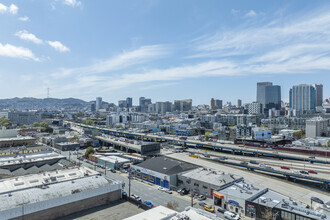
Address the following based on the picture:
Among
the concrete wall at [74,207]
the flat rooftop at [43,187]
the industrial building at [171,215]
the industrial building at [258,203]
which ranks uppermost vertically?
the flat rooftop at [43,187]

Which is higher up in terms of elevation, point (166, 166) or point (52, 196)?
point (52, 196)

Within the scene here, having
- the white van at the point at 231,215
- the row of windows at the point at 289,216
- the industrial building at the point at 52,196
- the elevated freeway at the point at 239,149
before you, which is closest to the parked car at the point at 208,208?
the white van at the point at 231,215

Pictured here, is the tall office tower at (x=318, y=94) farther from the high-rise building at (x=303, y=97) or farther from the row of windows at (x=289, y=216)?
the row of windows at (x=289, y=216)

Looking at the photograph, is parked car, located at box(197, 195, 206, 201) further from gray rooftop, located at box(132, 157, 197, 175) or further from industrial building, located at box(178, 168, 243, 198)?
gray rooftop, located at box(132, 157, 197, 175)

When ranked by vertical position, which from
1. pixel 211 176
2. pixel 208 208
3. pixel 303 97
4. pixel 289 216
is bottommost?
pixel 208 208

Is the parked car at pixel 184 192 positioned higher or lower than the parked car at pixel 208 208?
lower

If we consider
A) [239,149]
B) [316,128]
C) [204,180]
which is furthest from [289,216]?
[316,128]

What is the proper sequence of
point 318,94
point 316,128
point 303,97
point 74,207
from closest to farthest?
point 74,207
point 316,128
point 303,97
point 318,94

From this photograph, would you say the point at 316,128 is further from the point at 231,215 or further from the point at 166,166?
the point at 231,215
